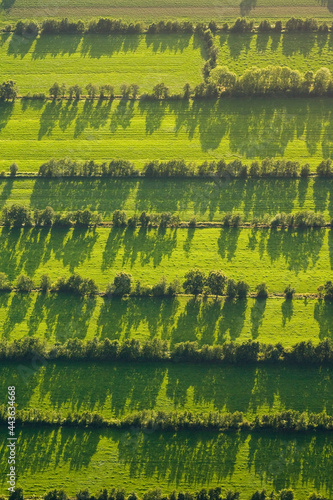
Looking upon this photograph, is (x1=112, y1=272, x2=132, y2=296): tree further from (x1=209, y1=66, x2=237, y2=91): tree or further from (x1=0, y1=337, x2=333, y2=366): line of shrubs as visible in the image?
(x1=209, y1=66, x2=237, y2=91): tree

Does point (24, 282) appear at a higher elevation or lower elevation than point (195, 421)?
higher

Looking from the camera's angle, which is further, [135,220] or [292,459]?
[135,220]

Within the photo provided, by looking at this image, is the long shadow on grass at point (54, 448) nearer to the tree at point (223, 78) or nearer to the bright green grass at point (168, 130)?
the bright green grass at point (168, 130)

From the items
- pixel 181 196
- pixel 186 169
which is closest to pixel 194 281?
pixel 181 196

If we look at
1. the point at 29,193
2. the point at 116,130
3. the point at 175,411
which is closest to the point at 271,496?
the point at 175,411

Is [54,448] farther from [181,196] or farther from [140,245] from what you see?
[181,196]
